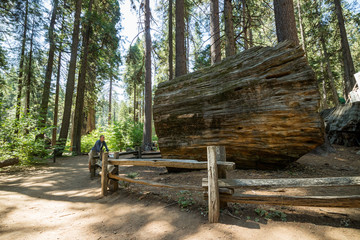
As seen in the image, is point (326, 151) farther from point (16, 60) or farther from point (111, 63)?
point (16, 60)

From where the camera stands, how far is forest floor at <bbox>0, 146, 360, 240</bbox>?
8.23 feet

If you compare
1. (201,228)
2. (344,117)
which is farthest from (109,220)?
(344,117)

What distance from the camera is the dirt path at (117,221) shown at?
2451mm

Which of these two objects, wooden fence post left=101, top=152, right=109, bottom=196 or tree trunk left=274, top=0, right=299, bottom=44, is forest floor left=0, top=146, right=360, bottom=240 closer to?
wooden fence post left=101, top=152, right=109, bottom=196

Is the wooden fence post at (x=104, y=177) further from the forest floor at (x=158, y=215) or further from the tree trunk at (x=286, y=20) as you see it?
the tree trunk at (x=286, y=20)

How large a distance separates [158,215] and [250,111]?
10.5 feet

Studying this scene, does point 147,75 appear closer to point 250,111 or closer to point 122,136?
point 122,136

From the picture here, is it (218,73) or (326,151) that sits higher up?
(218,73)

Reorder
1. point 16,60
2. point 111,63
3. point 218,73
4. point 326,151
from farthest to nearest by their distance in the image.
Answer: point 111,63 → point 16,60 → point 326,151 → point 218,73

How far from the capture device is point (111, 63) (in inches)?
591

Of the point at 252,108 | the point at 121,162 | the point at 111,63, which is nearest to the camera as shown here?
the point at 252,108

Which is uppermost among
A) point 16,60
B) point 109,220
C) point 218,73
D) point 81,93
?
point 16,60

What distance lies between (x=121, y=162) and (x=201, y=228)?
285 cm

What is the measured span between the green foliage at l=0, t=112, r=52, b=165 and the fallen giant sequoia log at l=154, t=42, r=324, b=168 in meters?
7.45
